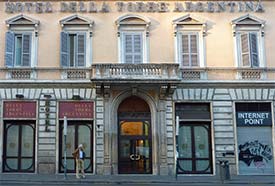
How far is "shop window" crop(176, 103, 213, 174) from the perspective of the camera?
23953 millimetres

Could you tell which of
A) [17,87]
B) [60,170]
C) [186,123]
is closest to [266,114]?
[186,123]

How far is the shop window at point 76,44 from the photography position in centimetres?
2428

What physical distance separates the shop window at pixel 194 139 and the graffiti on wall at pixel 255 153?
191 cm

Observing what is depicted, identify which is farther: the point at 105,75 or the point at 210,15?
the point at 210,15

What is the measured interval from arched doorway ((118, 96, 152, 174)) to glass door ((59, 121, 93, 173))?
1.71 m

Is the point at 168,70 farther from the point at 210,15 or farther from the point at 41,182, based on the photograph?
the point at 41,182

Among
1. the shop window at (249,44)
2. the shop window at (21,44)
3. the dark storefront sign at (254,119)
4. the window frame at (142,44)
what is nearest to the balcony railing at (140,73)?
the shop window at (249,44)

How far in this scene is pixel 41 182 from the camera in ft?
63.2

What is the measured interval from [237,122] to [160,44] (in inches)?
251

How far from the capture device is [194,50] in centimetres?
2480

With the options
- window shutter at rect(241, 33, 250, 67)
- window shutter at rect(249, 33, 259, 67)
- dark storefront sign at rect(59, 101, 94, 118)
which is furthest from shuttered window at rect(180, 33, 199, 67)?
dark storefront sign at rect(59, 101, 94, 118)

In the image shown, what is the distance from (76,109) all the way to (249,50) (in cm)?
1069

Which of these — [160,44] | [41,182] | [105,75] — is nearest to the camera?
[41,182]

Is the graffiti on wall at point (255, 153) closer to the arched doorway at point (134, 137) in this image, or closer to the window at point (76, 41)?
the arched doorway at point (134, 137)
